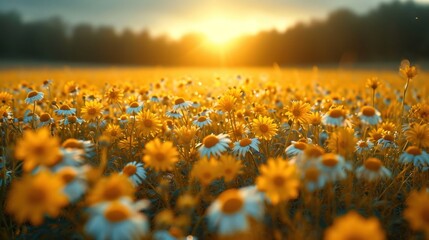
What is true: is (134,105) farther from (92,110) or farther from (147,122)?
(147,122)

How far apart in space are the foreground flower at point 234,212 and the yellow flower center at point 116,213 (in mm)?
434

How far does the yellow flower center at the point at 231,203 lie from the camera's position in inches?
74.1

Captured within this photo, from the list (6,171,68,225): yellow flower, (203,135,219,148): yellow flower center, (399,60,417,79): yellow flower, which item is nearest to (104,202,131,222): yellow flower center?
(6,171,68,225): yellow flower

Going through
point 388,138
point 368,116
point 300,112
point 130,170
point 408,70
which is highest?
point 408,70

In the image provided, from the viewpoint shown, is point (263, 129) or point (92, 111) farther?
point (92, 111)

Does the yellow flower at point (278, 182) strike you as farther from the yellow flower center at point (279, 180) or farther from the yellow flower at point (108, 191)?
the yellow flower at point (108, 191)

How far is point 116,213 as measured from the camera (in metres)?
1.76

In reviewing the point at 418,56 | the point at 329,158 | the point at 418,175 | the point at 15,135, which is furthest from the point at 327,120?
the point at 418,56

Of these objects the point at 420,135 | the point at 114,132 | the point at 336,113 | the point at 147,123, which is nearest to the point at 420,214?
the point at 336,113

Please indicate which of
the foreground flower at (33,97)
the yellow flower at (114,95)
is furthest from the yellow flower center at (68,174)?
the foreground flower at (33,97)

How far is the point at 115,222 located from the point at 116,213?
4cm

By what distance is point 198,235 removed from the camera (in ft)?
9.27

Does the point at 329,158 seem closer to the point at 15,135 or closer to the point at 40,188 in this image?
the point at 40,188

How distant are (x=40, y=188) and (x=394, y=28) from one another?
54366 millimetres
